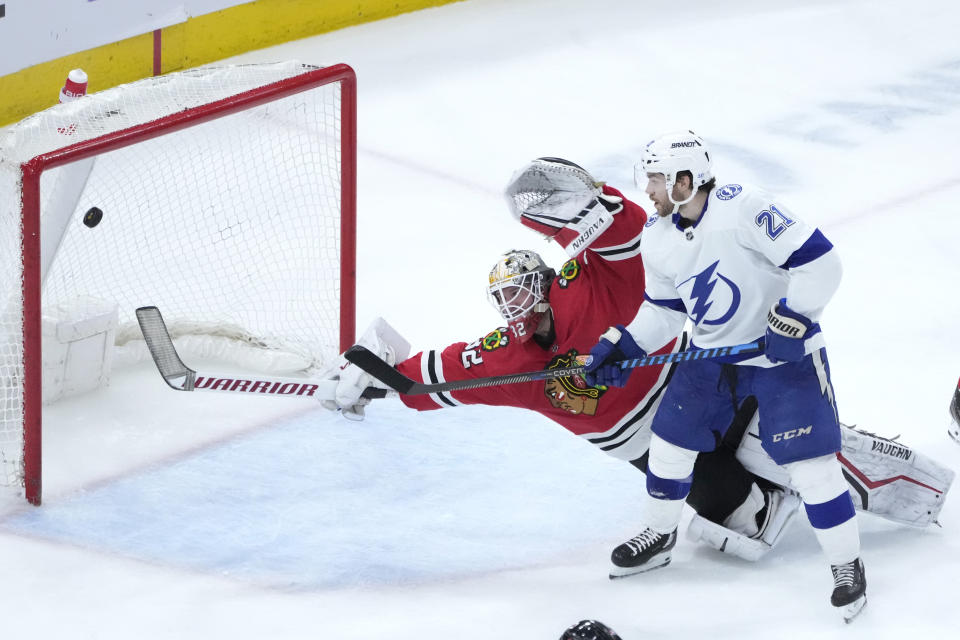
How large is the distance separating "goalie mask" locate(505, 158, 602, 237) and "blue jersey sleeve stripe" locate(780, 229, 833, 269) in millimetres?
581

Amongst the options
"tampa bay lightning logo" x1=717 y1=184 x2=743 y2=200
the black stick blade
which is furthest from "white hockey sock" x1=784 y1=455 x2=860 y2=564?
the black stick blade

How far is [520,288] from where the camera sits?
2754 mm

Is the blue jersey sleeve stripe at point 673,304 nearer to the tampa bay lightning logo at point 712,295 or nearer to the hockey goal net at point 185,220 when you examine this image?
the tampa bay lightning logo at point 712,295

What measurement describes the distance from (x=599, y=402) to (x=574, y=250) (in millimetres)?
325

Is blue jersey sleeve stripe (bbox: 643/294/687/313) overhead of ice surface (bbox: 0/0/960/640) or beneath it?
overhead

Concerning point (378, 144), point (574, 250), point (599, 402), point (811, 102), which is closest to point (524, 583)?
point (599, 402)

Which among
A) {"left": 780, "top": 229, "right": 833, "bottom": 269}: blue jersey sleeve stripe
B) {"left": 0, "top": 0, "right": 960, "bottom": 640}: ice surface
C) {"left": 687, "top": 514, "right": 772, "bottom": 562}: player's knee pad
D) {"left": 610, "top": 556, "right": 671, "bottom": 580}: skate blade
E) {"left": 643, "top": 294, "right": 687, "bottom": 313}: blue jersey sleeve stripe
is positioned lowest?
{"left": 0, "top": 0, "right": 960, "bottom": 640}: ice surface

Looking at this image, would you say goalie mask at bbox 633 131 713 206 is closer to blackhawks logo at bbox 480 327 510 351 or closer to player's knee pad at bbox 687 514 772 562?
blackhawks logo at bbox 480 327 510 351

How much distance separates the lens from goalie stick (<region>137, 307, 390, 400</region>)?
119 inches

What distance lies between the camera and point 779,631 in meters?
2.58

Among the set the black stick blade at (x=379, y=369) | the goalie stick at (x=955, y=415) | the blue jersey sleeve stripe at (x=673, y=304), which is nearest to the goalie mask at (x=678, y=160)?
the blue jersey sleeve stripe at (x=673, y=304)

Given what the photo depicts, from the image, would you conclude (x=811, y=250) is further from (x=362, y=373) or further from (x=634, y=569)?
(x=362, y=373)

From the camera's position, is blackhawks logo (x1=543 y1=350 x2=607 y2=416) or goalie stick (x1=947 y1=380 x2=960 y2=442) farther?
goalie stick (x1=947 y1=380 x2=960 y2=442)

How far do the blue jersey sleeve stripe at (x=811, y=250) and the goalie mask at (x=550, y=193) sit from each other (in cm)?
58
